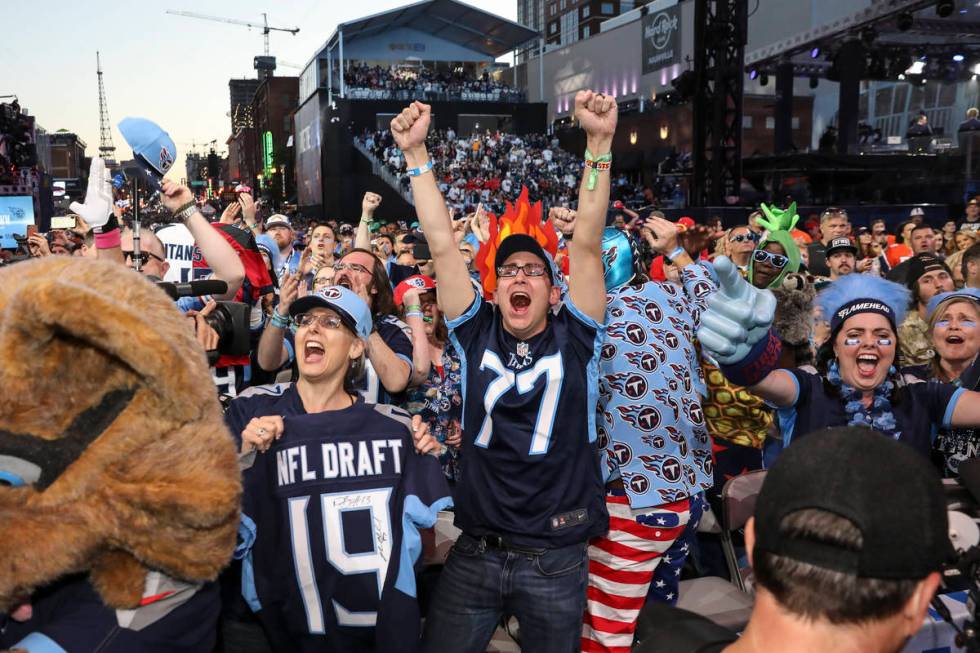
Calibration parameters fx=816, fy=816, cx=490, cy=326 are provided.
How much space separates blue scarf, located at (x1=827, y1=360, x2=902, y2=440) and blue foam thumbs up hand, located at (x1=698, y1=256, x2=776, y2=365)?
121cm

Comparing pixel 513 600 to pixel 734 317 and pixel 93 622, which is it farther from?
pixel 93 622

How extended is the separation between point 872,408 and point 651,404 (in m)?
0.87

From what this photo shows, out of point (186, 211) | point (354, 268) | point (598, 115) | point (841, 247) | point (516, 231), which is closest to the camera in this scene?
point (598, 115)

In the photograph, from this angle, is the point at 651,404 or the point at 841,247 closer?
the point at 651,404

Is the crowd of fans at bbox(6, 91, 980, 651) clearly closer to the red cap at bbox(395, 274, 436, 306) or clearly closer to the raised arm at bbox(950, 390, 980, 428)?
the raised arm at bbox(950, 390, 980, 428)

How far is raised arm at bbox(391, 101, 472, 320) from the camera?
3.18m

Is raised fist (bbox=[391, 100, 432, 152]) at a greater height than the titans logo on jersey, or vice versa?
raised fist (bbox=[391, 100, 432, 152])

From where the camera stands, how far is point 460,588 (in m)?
2.98

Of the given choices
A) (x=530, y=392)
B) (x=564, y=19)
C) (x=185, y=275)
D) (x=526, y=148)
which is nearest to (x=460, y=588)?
(x=530, y=392)

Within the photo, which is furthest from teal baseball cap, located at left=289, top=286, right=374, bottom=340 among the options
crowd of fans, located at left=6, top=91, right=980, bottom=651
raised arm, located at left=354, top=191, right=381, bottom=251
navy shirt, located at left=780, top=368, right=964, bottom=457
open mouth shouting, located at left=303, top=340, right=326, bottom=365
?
raised arm, located at left=354, top=191, right=381, bottom=251

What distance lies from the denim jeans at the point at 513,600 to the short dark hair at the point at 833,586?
5.58ft

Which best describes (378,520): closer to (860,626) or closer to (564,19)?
(860,626)

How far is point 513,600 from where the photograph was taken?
295cm

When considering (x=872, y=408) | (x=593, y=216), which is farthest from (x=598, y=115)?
(x=872, y=408)
